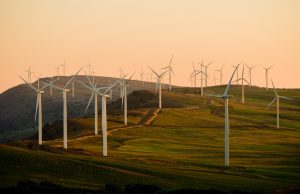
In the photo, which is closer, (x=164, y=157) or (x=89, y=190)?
(x=89, y=190)

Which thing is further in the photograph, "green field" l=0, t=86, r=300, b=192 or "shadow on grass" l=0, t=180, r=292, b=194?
"green field" l=0, t=86, r=300, b=192

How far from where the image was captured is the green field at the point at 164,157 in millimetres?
76562

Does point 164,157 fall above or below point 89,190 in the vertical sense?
below

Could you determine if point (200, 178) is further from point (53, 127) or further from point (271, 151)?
point (53, 127)

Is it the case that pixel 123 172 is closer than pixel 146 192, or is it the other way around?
pixel 146 192

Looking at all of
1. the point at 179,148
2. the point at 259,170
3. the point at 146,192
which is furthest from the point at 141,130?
the point at 146,192

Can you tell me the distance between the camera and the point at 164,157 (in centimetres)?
11381

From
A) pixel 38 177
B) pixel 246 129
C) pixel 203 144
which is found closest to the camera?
pixel 38 177

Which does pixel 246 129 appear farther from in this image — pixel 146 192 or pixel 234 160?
pixel 146 192

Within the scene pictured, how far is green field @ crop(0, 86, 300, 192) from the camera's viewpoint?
76562 mm

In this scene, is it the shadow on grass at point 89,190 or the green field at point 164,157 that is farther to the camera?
the green field at point 164,157

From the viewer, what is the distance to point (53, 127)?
610 ft

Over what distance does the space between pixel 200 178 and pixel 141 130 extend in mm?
94737

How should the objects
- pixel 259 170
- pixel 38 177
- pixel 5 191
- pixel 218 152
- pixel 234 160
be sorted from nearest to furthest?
pixel 5 191 < pixel 38 177 < pixel 259 170 < pixel 234 160 < pixel 218 152
